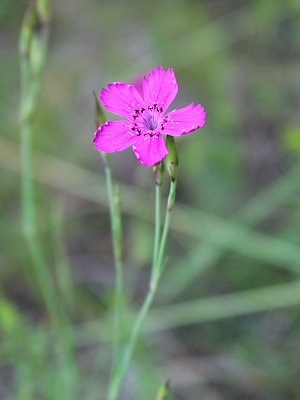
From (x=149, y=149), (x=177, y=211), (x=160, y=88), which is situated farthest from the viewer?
(x=177, y=211)

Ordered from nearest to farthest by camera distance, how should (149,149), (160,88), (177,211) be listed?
1. (149,149)
2. (160,88)
3. (177,211)

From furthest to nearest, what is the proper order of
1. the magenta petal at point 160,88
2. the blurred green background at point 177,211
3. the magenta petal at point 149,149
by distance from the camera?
the blurred green background at point 177,211 → the magenta petal at point 160,88 → the magenta petal at point 149,149

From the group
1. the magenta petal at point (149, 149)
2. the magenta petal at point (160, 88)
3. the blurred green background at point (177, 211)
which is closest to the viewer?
the magenta petal at point (149, 149)

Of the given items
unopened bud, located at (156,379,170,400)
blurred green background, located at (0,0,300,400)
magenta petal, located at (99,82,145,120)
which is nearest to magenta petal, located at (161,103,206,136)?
magenta petal, located at (99,82,145,120)

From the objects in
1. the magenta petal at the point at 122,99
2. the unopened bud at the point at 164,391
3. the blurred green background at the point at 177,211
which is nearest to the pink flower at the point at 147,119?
the magenta petal at the point at 122,99

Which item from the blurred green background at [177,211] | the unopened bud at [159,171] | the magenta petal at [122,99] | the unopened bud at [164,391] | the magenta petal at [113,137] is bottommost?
the unopened bud at [164,391]

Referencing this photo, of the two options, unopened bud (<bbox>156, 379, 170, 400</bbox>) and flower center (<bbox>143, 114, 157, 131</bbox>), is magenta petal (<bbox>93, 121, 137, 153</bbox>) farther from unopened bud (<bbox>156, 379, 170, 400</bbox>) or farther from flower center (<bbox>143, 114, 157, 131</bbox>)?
unopened bud (<bbox>156, 379, 170, 400</bbox>)

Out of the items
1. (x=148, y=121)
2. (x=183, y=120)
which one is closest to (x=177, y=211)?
(x=148, y=121)

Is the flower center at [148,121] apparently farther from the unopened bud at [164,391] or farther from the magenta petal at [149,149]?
the unopened bud at [164,391]

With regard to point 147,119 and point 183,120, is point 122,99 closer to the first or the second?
point 147,119
